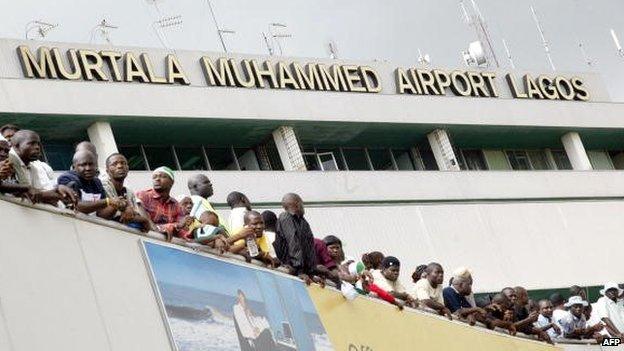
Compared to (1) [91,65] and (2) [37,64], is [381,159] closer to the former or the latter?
(1) [91,65]

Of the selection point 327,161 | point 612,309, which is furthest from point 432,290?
point 327,161

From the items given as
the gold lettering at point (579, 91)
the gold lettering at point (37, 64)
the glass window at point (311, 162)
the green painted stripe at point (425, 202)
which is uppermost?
the gold lettering at point (37, 64)

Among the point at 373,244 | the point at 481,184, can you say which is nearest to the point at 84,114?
the point at 373,244

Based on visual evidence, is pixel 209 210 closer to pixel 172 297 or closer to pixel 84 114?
pixel 172 297

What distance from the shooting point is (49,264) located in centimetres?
1084

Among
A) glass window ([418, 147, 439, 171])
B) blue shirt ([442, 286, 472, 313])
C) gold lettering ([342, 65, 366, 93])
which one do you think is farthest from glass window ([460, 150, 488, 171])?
blue shirt ([442, 286, 472, 313])

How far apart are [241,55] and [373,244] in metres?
5.01

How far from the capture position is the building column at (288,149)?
104ft

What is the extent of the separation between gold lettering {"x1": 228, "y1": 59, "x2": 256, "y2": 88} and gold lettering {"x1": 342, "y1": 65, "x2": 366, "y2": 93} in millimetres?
2879

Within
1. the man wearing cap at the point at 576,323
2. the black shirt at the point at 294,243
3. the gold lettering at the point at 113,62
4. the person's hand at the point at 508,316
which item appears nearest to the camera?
the black shirt at the point at 294,243

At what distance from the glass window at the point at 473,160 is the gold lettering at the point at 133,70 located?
35.2 feet

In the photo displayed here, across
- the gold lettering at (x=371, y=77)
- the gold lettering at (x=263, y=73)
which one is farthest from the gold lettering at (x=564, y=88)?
the gold lettering at (x=263, y=73)

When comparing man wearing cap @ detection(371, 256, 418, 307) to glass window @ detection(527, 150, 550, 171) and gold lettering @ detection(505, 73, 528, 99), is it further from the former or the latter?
glass window @ detection(527, 150, 550, 171)

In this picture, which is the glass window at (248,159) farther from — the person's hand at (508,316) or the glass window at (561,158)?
the person's hand at (508,316)
